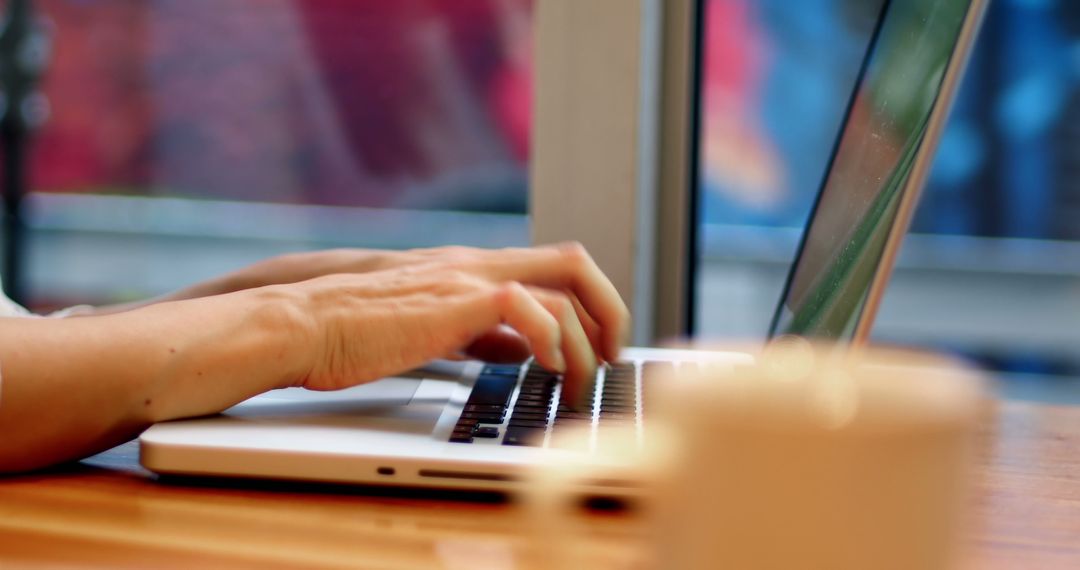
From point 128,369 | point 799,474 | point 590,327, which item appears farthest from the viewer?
point 590,327

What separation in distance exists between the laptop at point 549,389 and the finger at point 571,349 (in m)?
0.01

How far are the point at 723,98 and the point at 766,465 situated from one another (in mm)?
6047

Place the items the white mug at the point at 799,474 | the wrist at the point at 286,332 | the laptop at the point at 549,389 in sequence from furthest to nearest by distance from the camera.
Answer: the wrist at the point at 286,332, the laptop at the point at 549,389, the white mug at the point at 799,474

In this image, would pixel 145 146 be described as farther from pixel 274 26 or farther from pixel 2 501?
pixel 2 501

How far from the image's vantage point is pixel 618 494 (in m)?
0.49

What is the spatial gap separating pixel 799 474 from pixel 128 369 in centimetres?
43

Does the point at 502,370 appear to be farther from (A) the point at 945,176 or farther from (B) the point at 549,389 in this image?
(A) the point at 945,176

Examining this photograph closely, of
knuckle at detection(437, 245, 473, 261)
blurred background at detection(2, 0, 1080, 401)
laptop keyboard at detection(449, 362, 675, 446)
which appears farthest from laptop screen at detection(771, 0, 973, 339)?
blurred background at detection(2, 0, 1080, 401)

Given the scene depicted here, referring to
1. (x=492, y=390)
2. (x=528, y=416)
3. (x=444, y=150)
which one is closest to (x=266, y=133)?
(x=444, y=150)

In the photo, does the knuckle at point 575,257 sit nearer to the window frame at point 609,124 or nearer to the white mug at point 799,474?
the window frame at point 609,124

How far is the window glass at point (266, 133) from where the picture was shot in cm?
645

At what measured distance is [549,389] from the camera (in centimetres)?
72

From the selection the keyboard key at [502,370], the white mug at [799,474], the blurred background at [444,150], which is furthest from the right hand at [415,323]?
the blurred background at [444,150]

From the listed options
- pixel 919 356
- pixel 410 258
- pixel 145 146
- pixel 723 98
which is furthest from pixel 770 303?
pixel 919 356
